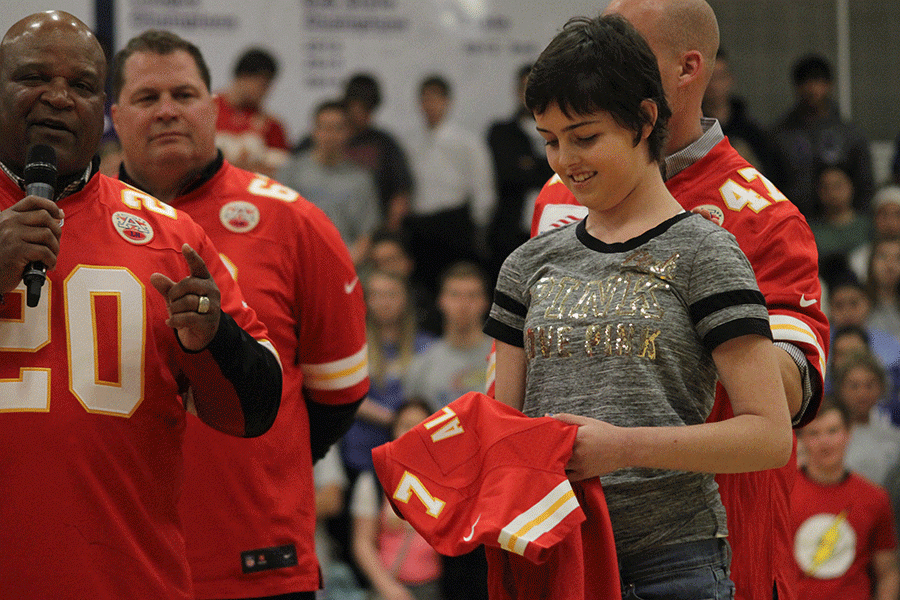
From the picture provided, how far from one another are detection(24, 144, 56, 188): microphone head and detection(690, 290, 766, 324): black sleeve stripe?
4.09ft

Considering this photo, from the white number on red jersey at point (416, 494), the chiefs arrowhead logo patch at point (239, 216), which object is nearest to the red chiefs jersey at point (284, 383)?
the chiefs arrowhead logo patch at point (239, 216)

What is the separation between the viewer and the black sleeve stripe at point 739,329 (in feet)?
6.59

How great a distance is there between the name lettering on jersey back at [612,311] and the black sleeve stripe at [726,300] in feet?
0.23

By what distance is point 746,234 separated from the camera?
8.52 ft

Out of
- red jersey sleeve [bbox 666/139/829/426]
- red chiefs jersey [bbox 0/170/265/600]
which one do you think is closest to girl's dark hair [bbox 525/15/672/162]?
red jersey sleeve [bbox 666/139/829/426]

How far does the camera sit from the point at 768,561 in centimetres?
263

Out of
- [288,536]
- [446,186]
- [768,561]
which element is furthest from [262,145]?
[768,561]

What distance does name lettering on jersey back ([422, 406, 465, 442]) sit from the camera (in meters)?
2.12

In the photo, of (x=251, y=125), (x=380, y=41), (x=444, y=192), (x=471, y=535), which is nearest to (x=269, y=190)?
(x=471, y=535)

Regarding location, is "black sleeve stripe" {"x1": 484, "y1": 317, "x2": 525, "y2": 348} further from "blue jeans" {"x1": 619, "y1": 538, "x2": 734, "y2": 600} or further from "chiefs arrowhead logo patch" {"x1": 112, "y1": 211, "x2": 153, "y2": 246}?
"chiefs arrowhead logo patch" {"x1": 112, "y1": 211, "x2": 153, "y2": 246}

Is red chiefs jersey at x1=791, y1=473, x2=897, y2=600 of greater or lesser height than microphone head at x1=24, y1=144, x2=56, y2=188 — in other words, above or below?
below

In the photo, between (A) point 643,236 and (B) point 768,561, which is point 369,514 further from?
(A) point 643,236

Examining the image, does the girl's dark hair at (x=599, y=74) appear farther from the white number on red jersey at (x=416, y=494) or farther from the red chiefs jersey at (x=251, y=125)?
the red chiefs jersey at (x=251, y=125)

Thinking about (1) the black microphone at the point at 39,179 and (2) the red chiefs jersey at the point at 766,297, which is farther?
(2) the red chiefs jersey at the point at 766,297
